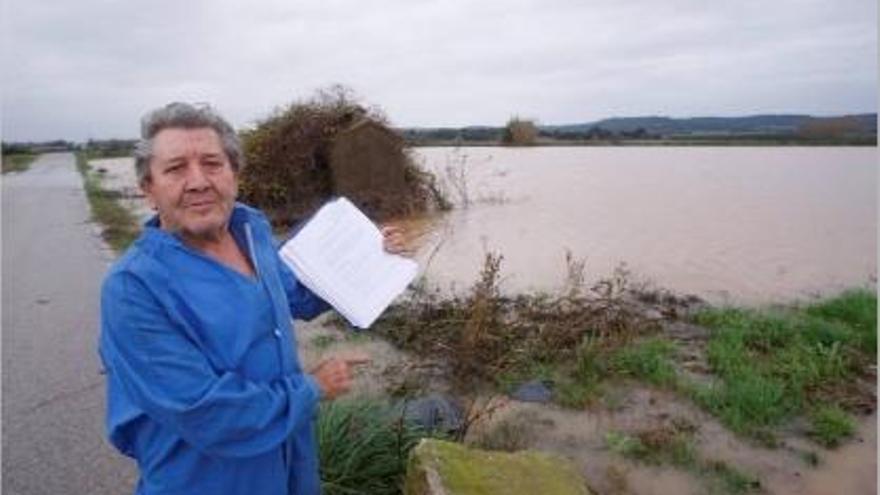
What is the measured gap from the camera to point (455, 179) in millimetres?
20266

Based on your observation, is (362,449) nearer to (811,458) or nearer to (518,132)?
(811,458)

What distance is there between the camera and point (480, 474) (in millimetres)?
3342

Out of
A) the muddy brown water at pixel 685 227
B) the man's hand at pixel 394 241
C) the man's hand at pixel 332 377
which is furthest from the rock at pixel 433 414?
the muddy brown water at pixel 685 227

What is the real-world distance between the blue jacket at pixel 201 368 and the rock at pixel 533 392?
339 centimetres

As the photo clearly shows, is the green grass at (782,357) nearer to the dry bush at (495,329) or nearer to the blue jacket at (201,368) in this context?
the dry bush at (495,329)

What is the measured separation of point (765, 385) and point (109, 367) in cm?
442

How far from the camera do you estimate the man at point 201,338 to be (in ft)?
7.06

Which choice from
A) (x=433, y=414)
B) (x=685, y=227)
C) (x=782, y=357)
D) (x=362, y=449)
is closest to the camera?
(x=362, y=449)

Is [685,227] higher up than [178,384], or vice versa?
[178,384]

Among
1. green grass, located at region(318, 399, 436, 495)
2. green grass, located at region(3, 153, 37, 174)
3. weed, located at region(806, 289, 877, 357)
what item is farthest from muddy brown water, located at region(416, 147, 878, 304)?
green grass, located at region(3, 153, 37, 174)

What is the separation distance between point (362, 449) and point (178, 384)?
7.00ft

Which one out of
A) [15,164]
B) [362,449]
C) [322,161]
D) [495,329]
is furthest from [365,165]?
[15,164]

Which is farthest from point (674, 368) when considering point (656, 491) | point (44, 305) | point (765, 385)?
point (44, 305)

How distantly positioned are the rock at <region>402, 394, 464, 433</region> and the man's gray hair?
2.30 meters
